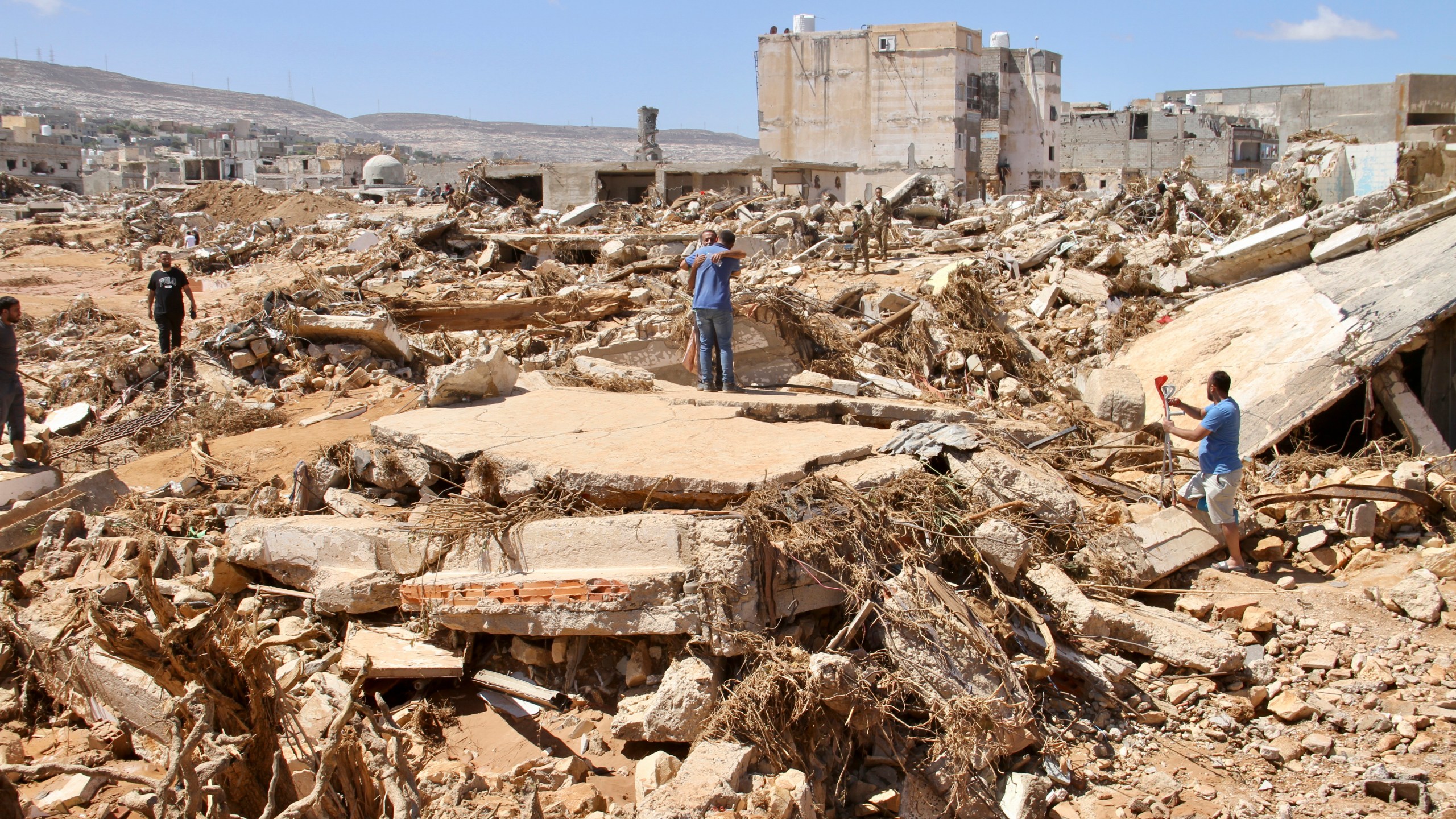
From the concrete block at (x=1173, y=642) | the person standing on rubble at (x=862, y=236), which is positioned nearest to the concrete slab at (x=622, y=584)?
the concrete block at (x=1173, y=642)

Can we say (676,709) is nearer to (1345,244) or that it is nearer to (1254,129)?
(1345,244)

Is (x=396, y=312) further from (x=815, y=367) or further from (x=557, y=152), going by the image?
(x=557, y=152)

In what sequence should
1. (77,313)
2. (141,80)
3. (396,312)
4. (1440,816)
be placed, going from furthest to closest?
(141,80) → (77,313) → (396,312) → (1440,816)

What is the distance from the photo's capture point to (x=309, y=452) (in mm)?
7262

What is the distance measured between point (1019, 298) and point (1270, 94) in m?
49.7

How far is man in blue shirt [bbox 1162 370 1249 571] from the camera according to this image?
17.3 feet

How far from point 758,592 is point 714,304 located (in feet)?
9.96

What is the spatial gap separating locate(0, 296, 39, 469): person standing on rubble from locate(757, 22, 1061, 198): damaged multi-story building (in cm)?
3467

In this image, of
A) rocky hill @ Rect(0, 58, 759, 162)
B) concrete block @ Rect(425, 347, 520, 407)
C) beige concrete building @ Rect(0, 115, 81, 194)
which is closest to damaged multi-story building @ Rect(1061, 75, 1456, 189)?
concrete block @ Rect(425, 347, 520, 407)

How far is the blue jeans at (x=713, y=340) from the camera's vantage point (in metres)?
6.67

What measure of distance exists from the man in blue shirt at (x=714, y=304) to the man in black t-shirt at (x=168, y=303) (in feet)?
20.7

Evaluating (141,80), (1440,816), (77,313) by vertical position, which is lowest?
(1440,816)

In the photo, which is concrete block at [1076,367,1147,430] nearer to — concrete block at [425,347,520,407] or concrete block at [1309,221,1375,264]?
concrete block at [1309,221,1375,264]

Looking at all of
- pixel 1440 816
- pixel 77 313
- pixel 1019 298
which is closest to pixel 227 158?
pixel 77 313
